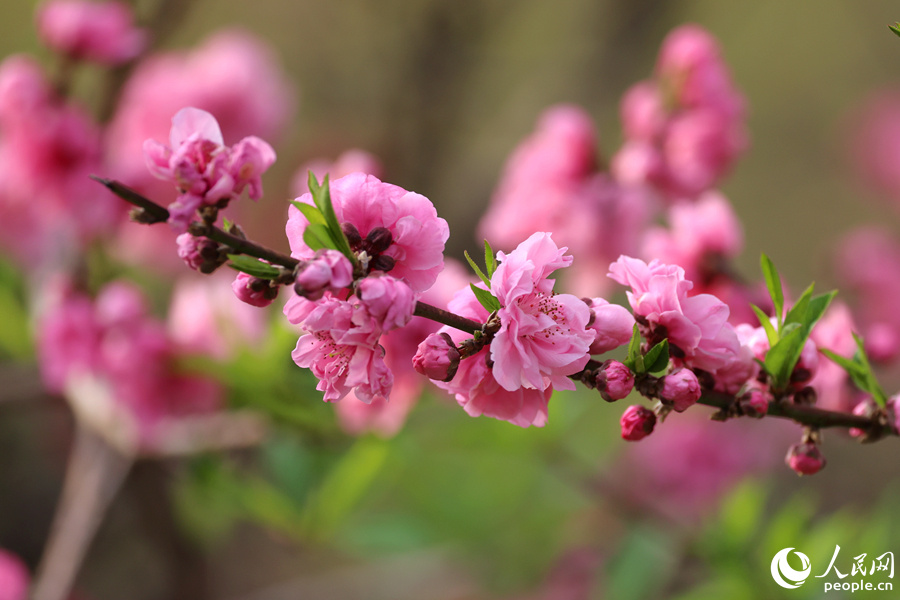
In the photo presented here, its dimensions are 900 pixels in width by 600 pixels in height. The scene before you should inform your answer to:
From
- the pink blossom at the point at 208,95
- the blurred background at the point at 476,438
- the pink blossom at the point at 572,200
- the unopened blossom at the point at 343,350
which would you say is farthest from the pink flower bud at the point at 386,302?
the pink blossom at the point at 208,95

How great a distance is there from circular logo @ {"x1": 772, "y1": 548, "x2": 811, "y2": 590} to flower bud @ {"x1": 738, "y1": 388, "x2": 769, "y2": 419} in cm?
41

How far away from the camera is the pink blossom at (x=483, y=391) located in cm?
38

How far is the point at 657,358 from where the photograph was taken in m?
0.39

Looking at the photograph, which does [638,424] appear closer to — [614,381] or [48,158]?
[614,381]

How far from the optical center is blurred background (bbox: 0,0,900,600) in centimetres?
95

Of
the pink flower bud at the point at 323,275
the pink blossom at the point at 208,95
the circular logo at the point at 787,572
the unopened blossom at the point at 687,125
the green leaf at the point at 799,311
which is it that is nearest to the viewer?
the pink flower bud at the point at 323,275

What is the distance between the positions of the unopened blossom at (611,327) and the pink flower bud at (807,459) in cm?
14

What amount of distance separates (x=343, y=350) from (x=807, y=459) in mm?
286

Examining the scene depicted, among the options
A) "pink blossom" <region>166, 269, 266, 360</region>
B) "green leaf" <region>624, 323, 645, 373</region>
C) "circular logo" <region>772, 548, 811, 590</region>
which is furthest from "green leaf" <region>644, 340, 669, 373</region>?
"pink blossom" <region>166, 269, 266, 360</region>

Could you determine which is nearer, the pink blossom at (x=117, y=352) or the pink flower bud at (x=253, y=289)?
the pink flower bud at (x=253, y=289)

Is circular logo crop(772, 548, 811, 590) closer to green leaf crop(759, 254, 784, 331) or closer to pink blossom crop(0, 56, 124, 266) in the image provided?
green leaf crop(759, 254, 784, 331)

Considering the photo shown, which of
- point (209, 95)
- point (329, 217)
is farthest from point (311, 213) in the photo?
point (209, 95)

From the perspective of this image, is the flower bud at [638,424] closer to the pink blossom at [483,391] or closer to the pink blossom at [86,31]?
the pink blossom at [483,391]

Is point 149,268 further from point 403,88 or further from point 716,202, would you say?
point 403,88
